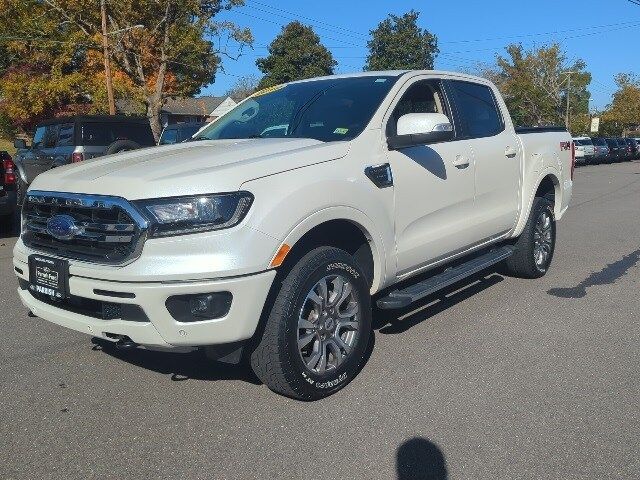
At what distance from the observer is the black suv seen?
37.1 ft

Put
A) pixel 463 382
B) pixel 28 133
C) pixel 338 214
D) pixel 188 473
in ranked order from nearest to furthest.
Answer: pixel 188 473
pixel 338 214
pixel 463 382
pixel 28 133

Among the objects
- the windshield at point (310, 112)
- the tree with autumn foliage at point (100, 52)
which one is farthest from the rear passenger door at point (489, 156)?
the tree with autumn foliage at point (100, 52)

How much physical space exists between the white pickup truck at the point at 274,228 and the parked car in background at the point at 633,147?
155 ft

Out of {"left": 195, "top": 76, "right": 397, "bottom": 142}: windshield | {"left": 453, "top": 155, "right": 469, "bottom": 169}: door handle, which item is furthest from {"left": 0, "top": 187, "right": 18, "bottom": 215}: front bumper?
{"left": 453, "top": 155, "right": 469, "bottom": 169}: door handle

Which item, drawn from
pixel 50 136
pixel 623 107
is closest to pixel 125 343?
pixel 50 136

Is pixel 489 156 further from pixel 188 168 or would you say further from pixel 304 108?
pixel 188 168

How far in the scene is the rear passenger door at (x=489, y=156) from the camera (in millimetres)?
5266

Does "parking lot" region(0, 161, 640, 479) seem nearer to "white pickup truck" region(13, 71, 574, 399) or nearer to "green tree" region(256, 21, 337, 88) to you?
"white pickup truck" region(13, 71, 574, 399)

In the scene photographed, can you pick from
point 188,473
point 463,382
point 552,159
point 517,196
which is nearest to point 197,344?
point 188,473

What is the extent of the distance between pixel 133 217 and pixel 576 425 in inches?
99.5

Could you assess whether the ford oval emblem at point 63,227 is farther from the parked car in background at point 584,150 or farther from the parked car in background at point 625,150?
the parked car in background at point 625,150

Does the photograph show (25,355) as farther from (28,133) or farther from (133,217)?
(28,133)

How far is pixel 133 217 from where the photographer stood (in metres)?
3.16

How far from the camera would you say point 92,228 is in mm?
→ 3324
